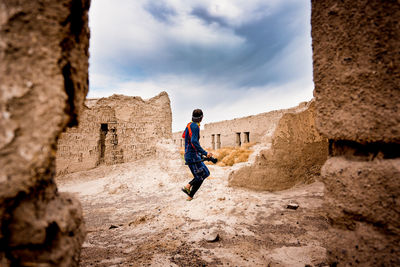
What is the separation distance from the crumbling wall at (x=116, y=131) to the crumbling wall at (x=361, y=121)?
6.49 m

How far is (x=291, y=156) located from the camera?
12.6 ft

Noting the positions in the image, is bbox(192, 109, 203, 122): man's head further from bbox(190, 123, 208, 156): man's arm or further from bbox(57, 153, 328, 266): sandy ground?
bbox(57, 153, 328, 266): sandy ground

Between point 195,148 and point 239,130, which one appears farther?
point 239,130

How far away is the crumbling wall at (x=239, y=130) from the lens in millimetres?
12407

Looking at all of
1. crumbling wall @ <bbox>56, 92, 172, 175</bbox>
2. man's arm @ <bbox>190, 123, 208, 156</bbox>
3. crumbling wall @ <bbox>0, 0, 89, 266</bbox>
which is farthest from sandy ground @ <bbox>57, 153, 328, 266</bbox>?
crumbling wall @ <bbox>56, 92, 172, 175</bbox>

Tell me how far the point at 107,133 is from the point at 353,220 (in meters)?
7.21

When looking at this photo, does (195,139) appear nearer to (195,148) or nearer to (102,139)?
(195,148)

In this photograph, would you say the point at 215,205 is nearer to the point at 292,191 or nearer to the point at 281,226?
the point at 281,226

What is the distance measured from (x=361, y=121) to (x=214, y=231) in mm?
1762

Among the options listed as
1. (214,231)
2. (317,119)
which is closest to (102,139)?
(214,231)

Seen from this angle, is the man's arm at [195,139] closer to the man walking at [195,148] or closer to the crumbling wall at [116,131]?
the man walking at [195,148]

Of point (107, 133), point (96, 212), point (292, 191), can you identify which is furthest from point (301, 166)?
point (107, 133)

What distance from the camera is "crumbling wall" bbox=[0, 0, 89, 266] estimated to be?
A: 2.41ft

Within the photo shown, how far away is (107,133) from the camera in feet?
23.1
